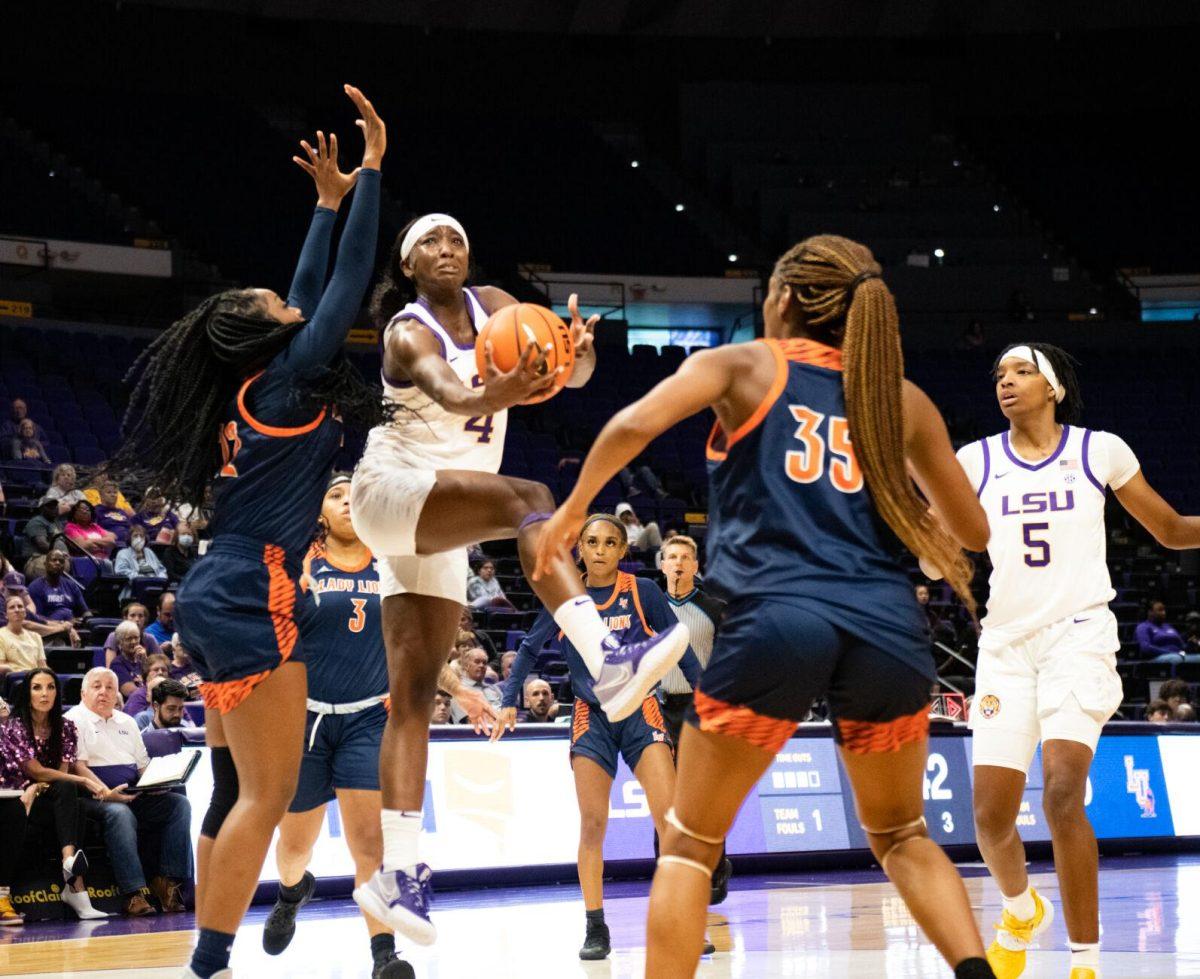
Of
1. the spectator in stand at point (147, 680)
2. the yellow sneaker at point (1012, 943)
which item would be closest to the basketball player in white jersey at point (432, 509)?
the yellow sneaker at point (1012, 943)

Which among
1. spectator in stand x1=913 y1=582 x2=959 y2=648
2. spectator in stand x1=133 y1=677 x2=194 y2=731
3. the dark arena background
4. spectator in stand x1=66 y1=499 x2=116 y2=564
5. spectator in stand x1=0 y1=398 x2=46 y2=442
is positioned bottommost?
spectator in stand x1=133 y1=677 x2=194 y2=731

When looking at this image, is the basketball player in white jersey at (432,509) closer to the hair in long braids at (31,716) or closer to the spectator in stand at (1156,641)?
the hair in long braids at (31,716)

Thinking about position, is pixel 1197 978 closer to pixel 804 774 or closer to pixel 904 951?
pixel 904 951

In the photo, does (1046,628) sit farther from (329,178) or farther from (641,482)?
(641,482)

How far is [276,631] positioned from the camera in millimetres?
4938

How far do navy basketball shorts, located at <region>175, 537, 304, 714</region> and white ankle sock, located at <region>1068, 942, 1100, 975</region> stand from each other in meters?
3.05

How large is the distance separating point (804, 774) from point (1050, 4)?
69.8 ft

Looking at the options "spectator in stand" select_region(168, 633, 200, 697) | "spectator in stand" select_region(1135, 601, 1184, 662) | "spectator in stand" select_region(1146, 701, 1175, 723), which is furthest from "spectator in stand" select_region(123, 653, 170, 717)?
"spectator in stand" select_region(1135, 601, 1184, 662)

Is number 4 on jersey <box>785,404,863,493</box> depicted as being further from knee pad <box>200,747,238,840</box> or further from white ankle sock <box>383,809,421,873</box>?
knee pad <box>200,747,238,840</box>

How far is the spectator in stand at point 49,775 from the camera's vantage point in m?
9.75

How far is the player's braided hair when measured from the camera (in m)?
5.04

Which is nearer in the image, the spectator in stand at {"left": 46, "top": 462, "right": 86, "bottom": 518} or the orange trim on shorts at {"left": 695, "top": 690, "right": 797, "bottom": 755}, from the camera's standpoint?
the orange trim on shorts at {"left": 695, "top": 690, "right": 797, "bottom": 755}

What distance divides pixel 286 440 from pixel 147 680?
7559 millimetres

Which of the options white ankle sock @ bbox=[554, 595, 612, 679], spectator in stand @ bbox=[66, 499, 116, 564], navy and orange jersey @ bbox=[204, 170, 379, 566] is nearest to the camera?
white ankle sock @ bbox=[554, 595, 612, 679]
